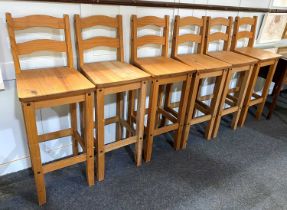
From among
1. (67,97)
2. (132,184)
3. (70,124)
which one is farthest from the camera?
(70,124)

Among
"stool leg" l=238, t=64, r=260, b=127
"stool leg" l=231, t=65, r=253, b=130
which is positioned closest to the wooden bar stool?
"stool leg" l=231, t=65, r=253, b=130

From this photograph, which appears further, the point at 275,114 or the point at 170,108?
the point at 275,114

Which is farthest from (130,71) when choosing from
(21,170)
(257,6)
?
(257,6)

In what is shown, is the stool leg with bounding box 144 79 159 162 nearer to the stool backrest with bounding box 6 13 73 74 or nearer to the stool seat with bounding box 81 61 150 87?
the stool seat with bounding box 81 61 150 87

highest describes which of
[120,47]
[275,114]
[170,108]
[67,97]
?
[120,47]

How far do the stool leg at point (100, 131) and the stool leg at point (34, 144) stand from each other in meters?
0.36

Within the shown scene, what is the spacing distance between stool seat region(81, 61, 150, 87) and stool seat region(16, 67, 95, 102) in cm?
7

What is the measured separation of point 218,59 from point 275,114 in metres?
1.32

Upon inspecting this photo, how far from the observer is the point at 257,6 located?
2.56 metres

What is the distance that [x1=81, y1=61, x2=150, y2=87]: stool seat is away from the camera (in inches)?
57.2

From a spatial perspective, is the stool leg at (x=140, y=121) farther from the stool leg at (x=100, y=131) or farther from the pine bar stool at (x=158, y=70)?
the stool leg at (x=100, y=131)

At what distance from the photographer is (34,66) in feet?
5.21

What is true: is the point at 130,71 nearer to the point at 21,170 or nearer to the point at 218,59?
the point at 218,59

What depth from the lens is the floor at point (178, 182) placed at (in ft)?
5.22
